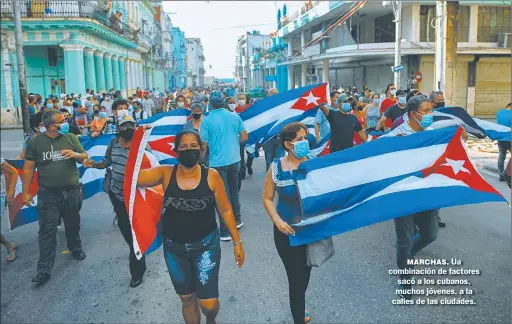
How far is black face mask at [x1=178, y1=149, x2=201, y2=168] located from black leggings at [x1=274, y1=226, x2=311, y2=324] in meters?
0.89

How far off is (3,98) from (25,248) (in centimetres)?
2122

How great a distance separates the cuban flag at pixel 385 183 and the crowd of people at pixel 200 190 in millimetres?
163

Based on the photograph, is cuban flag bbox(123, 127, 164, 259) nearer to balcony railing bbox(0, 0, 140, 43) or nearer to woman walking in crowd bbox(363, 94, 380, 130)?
woman walking in crowd bbox(363, 94, 380, 130)

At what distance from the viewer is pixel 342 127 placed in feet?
22.0

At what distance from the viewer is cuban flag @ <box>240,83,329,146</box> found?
7109mm

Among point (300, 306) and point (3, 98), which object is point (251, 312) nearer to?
point (300, 306)

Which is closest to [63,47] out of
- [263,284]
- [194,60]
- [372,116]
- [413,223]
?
[372,116]

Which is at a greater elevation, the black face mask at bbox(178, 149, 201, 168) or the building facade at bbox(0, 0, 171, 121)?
the building facade at bbox(0, 0, 171, 121)

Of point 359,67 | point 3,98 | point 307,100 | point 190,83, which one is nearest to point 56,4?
point 3,98

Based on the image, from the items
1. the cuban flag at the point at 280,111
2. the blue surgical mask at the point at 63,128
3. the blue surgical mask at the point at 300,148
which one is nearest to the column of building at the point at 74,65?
the cuban flag at the point at 280,111

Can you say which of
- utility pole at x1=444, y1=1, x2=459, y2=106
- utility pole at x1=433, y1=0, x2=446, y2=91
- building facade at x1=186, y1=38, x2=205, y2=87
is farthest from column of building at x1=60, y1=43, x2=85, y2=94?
building facade at x1=186, y1=38, x2=205, y2=87

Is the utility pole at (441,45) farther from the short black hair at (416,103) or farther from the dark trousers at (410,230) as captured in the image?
the dark trousers at (410,230)

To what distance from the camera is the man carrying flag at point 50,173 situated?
503 cm

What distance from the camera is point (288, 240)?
140 inches
